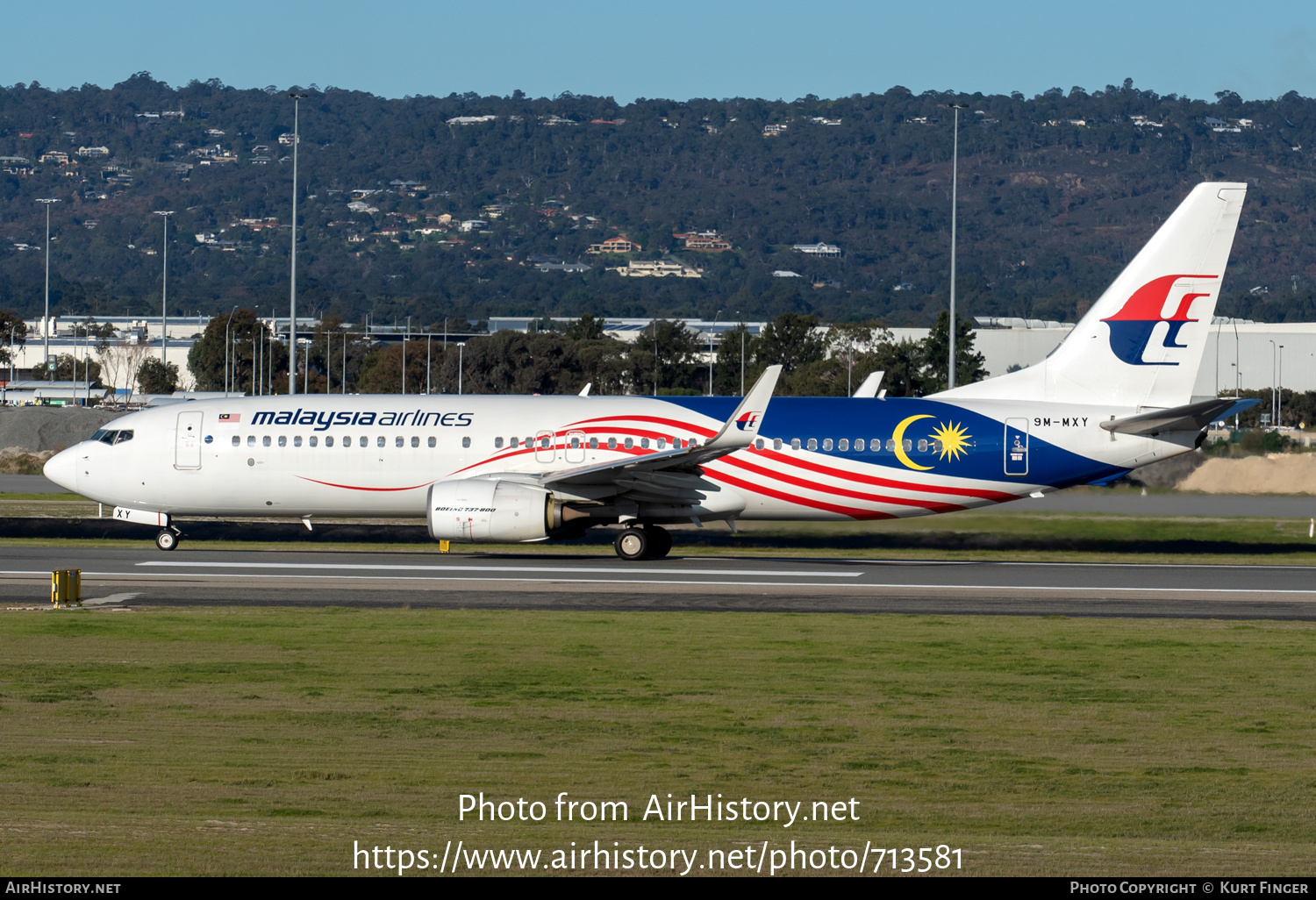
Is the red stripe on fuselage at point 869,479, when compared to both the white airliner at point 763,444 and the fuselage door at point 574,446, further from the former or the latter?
the fuselage door at point 574,446

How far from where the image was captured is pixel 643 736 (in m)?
13.9

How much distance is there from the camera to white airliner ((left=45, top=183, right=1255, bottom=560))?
105ft

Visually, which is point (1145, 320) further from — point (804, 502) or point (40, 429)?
point (40, 429)

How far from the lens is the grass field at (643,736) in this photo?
10.0 m

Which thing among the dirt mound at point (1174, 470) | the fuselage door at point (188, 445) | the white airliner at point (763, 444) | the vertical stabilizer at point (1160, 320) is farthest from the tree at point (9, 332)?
the vertical stabilizer at point (1160, 320)

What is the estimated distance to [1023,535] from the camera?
3625 cm

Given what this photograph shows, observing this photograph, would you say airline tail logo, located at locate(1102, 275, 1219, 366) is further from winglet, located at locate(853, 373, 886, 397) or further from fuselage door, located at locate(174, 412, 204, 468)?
fuselage door, located at locate(174, 412, 204, 468)

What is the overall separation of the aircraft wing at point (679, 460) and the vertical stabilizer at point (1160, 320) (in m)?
7.00

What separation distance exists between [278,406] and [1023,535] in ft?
61.1

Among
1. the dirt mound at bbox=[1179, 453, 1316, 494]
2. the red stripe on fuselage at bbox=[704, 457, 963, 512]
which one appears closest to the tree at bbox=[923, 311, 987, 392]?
the dirt mound at bbox=[1179, 453, 1316, 494]

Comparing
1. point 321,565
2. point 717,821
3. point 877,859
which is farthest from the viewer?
point 321,565

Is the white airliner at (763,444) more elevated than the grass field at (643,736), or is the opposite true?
the white airliner at (763,444)

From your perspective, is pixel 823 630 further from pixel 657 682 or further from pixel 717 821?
pixel 717 821
